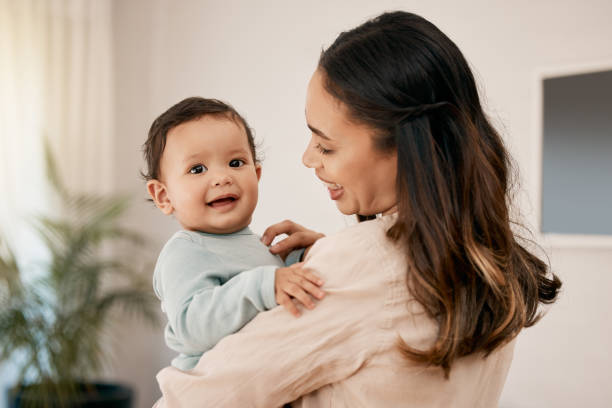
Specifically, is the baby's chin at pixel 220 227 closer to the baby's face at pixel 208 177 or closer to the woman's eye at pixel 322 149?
the baby's face at pixel 208 177

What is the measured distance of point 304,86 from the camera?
333cm

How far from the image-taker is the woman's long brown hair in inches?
33.9

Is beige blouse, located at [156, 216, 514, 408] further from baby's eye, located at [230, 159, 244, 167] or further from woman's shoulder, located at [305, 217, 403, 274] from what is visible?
baby's eye, located at [230, 159, 244, 167]

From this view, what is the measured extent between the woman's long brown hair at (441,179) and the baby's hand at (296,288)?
129 mm

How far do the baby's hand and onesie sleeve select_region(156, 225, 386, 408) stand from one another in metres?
0.01

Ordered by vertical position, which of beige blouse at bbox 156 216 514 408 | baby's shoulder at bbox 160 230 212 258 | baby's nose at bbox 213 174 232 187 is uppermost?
baby's nose at bbox 213 174 232 187

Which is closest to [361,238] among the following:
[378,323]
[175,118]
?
[378,323]

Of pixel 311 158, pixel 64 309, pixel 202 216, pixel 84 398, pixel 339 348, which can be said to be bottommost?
pixel 84 398

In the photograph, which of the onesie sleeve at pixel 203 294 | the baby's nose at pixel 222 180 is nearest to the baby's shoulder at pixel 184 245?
the onesie sleeve at pixel 203 294

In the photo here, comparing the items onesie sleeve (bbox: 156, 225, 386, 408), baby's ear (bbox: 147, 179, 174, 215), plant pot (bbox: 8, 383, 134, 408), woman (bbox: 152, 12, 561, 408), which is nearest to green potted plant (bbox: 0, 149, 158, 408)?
plant pot (bbox: 8, 383, 134, 408)

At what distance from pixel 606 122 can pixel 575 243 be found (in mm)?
483

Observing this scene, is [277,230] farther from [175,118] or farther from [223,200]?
[175,118]

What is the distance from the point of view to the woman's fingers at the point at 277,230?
4.27ft

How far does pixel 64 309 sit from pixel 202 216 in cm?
254
